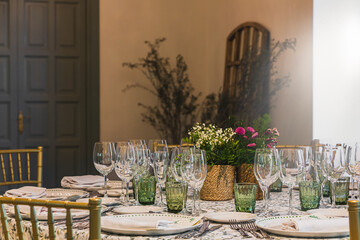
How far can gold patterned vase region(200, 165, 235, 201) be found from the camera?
197 cm

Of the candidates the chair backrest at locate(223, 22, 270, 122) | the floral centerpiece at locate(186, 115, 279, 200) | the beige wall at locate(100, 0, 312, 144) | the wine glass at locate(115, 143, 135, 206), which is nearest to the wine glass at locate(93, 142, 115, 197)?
the wine glass at locate(115, 143, 135, 206)

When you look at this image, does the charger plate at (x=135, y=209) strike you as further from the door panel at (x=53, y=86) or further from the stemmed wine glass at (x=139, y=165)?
the door panel at (x=53, y=86)

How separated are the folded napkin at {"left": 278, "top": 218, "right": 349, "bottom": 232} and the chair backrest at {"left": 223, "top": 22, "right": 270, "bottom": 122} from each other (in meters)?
2.79

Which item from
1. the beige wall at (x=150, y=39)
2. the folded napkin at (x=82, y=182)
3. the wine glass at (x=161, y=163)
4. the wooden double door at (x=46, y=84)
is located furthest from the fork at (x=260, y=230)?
the wooden double door at (x=46, y=84)

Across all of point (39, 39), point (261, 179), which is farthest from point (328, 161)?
point (39, 39)

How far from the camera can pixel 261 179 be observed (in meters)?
1.65

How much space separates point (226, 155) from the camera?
1989mm

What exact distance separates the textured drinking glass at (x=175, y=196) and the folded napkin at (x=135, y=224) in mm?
254

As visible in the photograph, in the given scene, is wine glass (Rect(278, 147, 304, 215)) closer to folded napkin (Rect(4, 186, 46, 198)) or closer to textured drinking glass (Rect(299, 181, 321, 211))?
textured drinking glass (Rect(299, 181, 321, 211))

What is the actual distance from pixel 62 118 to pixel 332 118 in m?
2.82

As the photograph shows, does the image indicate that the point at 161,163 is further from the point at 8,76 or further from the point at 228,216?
the point at 8,76

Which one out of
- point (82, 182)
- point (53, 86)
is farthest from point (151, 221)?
point (53, 86)

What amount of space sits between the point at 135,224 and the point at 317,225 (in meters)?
0.48

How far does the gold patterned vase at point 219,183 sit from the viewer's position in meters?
1.97
